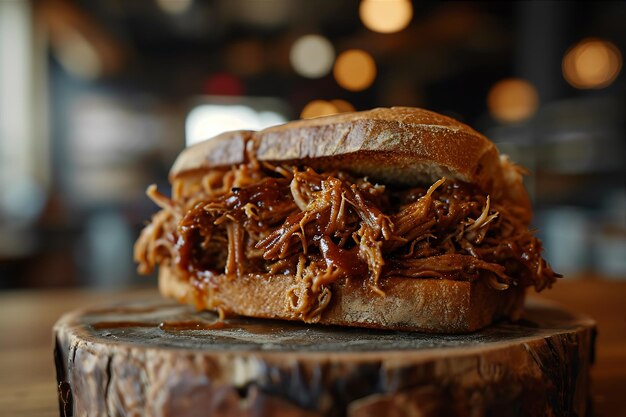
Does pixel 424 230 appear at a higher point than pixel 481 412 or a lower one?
higher

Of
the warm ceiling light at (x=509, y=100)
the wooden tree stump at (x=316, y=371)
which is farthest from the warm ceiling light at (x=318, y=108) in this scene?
the wooden tree stump at (x=316, y=371)

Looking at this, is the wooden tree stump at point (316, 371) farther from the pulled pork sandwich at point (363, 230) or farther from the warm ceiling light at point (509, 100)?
the warm ceiling light at point (509, 100)

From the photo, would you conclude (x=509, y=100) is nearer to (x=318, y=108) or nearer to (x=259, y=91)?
(x=318, y=108)

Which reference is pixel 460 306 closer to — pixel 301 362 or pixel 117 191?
pixel 301 362

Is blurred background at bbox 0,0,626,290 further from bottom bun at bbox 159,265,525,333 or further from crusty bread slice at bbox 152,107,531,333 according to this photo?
bottom bun at bbox 159,265,525,333

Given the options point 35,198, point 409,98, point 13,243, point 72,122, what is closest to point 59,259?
point 13,243

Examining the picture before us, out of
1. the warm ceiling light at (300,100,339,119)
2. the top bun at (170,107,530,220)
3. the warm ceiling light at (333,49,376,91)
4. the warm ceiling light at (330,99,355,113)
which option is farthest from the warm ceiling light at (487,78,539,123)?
the top bun at (170,107,530,220)
